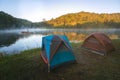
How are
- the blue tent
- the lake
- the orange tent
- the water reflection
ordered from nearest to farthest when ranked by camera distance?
the blue tent, the orange tent, the water reflection, the lake

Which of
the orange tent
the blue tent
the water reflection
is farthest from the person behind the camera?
the water reflection

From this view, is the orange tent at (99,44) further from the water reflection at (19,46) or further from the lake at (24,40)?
the water reflection at (19,46)

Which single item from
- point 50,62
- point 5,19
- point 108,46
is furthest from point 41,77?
point 5,19

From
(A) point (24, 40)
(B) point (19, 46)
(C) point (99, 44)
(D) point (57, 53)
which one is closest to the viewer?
(D) point (57, 53)

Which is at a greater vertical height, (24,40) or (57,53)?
(57,53)

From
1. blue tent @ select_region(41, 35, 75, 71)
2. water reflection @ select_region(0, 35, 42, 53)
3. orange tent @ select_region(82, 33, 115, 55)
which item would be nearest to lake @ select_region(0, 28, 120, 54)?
water reflection @ select_region(0, 35, 42, 53)

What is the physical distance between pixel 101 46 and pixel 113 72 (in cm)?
334

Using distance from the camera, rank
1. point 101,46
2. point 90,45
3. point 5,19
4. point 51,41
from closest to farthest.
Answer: point 51,41, point 101,46, point 90,45, point 5,19

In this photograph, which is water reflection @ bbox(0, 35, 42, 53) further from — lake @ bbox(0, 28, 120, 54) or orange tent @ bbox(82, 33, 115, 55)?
orange tent @ bbox(82, 33, 115, 55)

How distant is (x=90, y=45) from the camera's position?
10.1 m

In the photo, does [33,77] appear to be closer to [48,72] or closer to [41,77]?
[41,77]

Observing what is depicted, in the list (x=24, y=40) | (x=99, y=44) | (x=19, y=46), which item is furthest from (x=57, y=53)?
(x=24, y=40)

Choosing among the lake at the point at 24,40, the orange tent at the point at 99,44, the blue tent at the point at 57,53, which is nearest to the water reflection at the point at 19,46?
the lake at the point at 24,40

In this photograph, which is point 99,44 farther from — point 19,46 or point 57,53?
point 19,46
